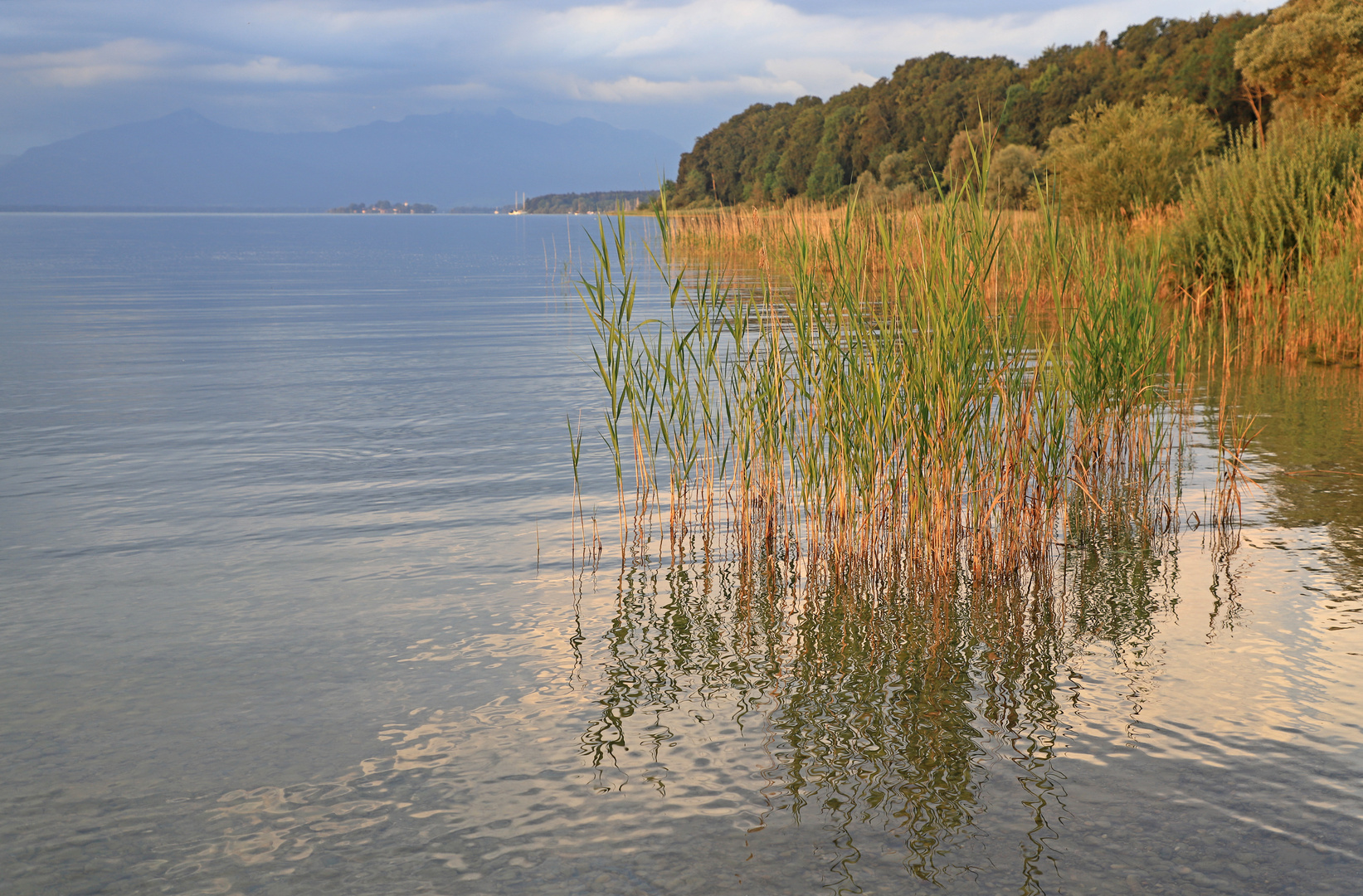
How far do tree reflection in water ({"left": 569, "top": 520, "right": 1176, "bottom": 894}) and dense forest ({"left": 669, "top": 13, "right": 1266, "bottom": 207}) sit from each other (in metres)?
43.1

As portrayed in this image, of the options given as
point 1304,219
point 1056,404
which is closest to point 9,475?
point 1056,404

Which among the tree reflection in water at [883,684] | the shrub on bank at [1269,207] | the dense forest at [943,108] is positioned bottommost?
the tree reflection in water at [883,684]

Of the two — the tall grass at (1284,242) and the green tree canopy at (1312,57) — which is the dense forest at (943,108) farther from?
the tall grass at (1284,242)

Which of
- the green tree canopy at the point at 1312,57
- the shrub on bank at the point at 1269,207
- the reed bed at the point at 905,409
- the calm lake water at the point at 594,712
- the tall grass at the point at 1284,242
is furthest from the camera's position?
the green tree canopy at the point at 1312,57

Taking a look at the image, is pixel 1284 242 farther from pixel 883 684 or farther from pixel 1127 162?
pixel 883 684

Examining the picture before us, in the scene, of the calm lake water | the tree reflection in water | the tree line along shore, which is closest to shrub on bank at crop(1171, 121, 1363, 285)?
the tree line along shore

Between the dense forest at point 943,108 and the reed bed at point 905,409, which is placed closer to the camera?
the reed bed at point 905,409

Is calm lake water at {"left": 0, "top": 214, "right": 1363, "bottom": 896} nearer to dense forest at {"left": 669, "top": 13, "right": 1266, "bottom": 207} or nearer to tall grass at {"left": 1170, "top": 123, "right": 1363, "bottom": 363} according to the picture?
tall grass at {"left": 1170, "top": 123, "right": 1363, "bottom": 363}

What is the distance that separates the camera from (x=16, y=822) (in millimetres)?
4051

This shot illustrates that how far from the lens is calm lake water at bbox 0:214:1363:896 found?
12.5 ft

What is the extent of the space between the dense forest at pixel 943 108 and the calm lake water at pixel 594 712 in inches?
1678

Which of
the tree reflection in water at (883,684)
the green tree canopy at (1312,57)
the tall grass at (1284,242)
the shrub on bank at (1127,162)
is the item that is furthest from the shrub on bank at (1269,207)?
the green tree canopy at (1312,57)

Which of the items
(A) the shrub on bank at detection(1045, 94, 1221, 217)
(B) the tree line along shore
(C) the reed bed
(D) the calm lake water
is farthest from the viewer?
(B) the tree line along shore

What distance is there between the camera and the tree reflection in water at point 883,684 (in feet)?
13.5
